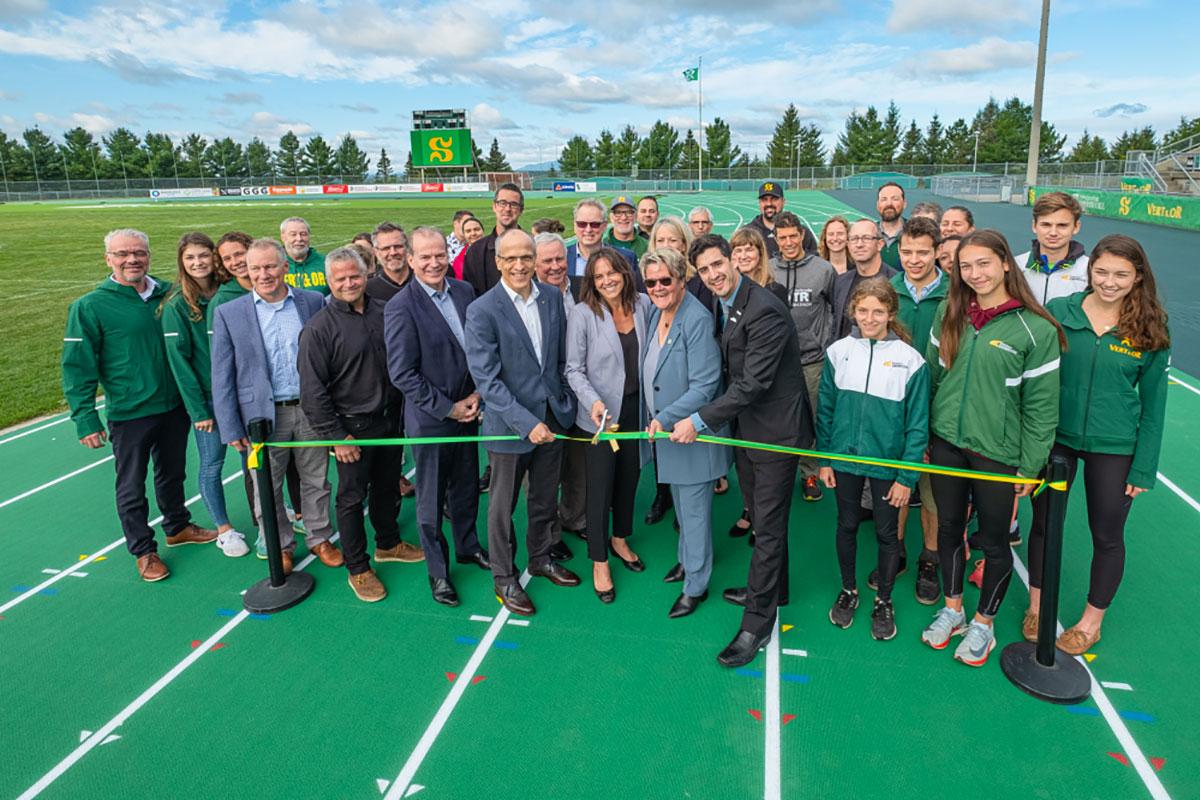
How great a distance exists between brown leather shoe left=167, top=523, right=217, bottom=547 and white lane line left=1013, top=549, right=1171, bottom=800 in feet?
18.7

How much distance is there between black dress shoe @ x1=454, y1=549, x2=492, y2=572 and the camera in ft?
16.4

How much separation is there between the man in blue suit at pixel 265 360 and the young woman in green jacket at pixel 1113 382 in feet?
14.3

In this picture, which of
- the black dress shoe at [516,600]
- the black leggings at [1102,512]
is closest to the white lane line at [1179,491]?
the black leggings at [1102,512]

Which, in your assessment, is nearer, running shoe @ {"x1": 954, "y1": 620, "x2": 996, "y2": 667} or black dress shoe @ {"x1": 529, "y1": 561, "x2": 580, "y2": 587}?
running shoe @ {"x1": 954, "y1": 620, "x2": 996, "y2": 667}

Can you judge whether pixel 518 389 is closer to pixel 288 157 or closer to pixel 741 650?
pixel 741 650

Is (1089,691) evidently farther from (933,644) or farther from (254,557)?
(254,557)

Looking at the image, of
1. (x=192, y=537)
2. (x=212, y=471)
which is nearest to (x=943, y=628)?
(x=212, y=471)

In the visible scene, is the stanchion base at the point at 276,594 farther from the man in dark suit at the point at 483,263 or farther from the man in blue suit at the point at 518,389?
the man in dark suit at the point at 483,263

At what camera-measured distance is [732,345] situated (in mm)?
3863

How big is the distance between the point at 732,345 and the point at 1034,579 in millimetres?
2178

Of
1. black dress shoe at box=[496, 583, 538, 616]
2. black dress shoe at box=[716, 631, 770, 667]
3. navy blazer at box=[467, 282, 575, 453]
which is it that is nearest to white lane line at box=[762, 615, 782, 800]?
black dress shoe at box=[716, 631, 770, 667]

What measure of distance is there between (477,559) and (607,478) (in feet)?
4.09

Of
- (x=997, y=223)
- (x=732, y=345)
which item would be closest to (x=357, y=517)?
(x=732, y=345)

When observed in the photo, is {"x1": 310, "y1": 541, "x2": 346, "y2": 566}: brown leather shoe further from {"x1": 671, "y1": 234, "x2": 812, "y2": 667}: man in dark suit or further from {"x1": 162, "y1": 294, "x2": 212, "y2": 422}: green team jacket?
{"x1": 671, "y1": 234, "x2": 812, "y2": 667}: man in dark suit
